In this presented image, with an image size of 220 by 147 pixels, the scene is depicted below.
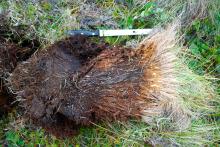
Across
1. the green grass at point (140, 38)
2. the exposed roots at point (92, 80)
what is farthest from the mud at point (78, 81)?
the green grass at point (140, 38)

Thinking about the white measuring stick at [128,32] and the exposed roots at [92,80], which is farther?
the white measuring stick at [128,32]

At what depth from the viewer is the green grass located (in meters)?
2.31

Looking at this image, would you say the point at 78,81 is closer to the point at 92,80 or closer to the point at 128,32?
the point at 92,80

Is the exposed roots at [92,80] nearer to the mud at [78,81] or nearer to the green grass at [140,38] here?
the mud at [78,81]

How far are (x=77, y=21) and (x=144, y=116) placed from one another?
82 cm

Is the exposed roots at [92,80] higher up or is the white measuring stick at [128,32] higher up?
the white measuring stick at [128,32]

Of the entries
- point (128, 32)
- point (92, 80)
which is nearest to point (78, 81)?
point (92, 80)

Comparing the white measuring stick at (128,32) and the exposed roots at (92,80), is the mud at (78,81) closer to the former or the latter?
the exposed roots at (92,80)

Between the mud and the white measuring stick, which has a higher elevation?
the white measuring stick

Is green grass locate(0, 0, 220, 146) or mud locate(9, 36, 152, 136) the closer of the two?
mud locate(9, 36, 152, 136)

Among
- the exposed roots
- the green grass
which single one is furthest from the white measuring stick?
the exposed roots

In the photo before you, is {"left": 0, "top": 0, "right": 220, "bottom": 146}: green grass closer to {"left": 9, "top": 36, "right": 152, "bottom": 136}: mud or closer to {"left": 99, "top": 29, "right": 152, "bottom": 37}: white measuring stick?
{"left": 99, "top": 29, "right": 152, "bottom": 37}: white measuring stick

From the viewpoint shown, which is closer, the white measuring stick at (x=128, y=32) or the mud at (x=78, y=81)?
the mud at (x=78, y=81)

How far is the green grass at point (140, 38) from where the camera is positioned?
2.31 metres
